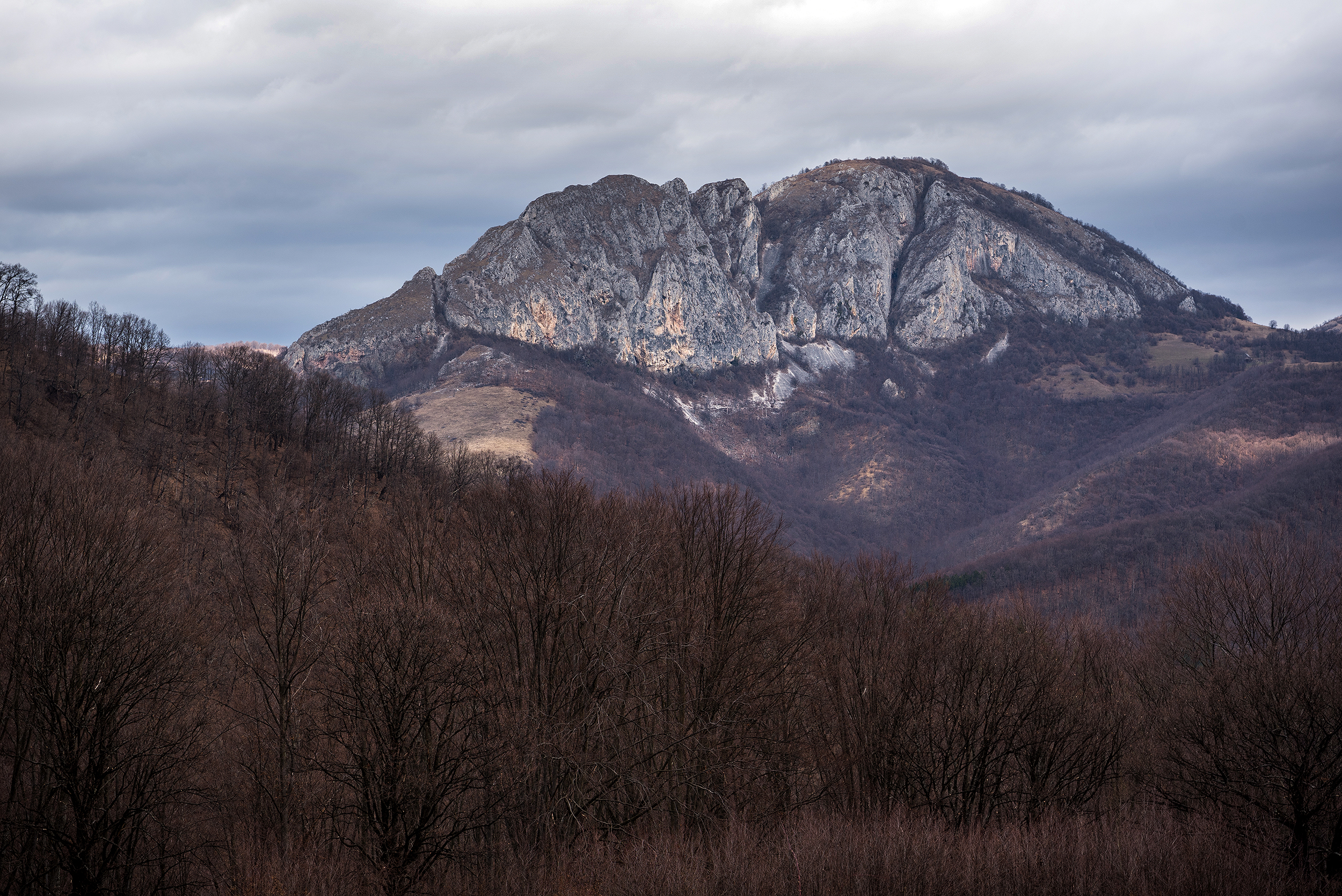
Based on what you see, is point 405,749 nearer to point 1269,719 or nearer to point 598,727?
point 598,727

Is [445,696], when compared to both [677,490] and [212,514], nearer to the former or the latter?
[677,490]

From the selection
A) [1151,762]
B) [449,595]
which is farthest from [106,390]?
[1151,762]

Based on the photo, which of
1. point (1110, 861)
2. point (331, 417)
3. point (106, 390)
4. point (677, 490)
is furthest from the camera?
point (331, 417)

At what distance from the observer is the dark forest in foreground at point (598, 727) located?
24.2 meters

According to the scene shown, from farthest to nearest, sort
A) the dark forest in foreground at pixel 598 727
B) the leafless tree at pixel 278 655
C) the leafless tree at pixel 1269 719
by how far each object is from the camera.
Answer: the leafless tree at pixel 278 655 < the leafless tree at pixel 1269 719 < the dark forest in foreground at pixel 598 727

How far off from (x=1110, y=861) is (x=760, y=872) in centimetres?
1046

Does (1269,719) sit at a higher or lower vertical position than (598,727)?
lower

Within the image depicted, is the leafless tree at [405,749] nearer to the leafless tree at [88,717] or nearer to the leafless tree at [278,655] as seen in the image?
the leafless tree at [278,655]

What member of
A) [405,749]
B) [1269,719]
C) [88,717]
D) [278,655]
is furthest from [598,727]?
[1269,719]

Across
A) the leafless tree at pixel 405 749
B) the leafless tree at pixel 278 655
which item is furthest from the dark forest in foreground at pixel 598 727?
the leafless tree at pixel 278 655

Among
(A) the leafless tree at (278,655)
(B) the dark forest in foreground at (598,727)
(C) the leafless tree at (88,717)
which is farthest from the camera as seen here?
(A) the leafless tree at (278,655)

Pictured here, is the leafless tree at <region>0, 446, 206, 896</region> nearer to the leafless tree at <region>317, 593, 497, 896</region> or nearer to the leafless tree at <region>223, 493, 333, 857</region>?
the leafless tree at <region>223, 493, 333, 857</region>

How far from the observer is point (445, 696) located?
97.7 feet

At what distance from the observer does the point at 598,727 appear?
27.7 m
